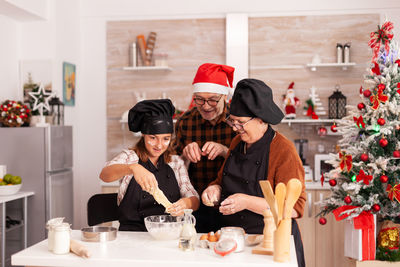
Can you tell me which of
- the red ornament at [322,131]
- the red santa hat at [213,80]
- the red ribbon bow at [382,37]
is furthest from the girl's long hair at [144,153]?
the red ornament at [322,131]

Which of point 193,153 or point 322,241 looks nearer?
point 193,153

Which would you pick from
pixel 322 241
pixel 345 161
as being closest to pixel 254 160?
pixel 345 161

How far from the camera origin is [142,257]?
80.3 inches

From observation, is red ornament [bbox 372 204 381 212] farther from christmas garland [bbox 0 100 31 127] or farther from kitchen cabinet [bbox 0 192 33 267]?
christmas garland [bbox 0 100 31 127]

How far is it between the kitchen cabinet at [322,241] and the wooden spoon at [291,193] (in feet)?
8.89

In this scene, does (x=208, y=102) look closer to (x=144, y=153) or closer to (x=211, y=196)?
(x=144, y=153)

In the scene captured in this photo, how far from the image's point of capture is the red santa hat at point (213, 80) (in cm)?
310

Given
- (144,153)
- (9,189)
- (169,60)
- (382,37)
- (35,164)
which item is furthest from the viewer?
(169,60)

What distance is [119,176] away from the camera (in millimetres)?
2574

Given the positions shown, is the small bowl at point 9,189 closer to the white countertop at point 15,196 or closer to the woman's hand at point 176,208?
the white countertop at point 15,196

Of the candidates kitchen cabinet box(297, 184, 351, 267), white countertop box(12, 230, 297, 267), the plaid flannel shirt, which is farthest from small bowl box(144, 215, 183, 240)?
kitchen cabinet box(297, 184, 351, 267)

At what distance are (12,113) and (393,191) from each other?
10.6 ft

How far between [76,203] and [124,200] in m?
3.00

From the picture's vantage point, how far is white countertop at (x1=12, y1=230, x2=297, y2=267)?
197cm
